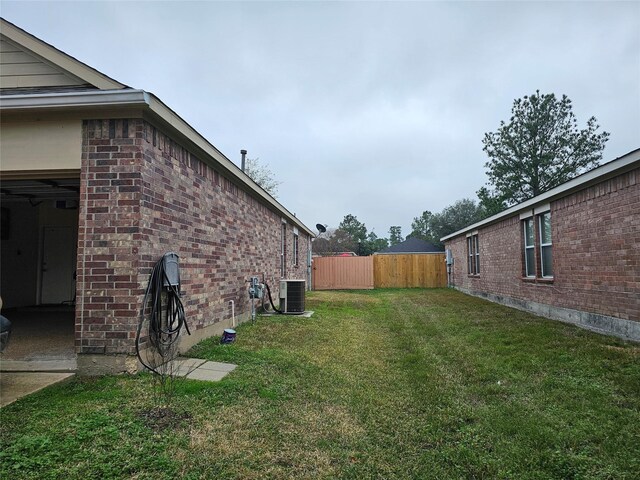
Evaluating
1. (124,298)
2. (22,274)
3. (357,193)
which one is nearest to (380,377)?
(124,298)

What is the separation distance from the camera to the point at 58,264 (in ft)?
28.1

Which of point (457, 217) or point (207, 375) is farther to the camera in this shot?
point (457, 217)

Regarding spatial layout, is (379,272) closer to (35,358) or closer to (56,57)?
(35,358)

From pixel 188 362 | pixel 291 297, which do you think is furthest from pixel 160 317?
pixel 291 297

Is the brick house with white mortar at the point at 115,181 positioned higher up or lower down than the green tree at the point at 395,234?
lower down

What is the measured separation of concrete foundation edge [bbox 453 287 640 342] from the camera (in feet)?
18.8

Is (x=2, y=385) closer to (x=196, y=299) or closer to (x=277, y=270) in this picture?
(x=196, y=299)

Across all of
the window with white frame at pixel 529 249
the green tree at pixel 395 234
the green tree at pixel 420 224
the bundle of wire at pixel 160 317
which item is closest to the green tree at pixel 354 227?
the green tree at pixel 420 224

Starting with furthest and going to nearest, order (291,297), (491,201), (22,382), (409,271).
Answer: (491,201) < (409,271) < (291,297) < (22,382)

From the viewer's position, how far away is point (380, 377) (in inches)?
166

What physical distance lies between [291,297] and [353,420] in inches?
226

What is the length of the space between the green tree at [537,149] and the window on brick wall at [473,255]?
14.5 m

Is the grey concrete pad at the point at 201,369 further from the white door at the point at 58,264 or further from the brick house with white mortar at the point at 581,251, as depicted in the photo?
the brick house with white mortar at the point at 581,251

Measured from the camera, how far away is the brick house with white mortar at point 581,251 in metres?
5.77
